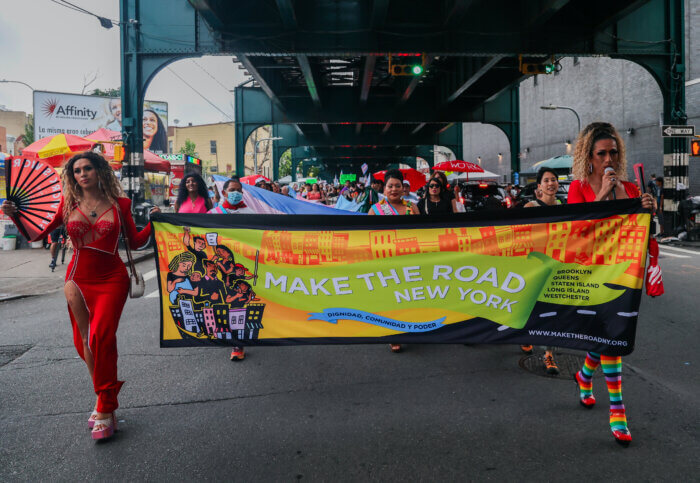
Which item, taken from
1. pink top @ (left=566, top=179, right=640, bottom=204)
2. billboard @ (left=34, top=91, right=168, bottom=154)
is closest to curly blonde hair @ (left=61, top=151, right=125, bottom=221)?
pink top @ (left=566, top=179, right=640, bottom=204)

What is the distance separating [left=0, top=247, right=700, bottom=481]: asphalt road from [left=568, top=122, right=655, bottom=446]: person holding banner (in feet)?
1.13

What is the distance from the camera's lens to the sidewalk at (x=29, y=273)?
30.7 feet

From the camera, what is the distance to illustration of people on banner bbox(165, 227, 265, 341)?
3805 mm

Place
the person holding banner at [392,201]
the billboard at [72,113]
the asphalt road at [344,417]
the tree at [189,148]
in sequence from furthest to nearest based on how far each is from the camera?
the tree at [189,148]
the billboard at [72,113]
the person holding banner at [392,201]
the asphalt road at [344,417]

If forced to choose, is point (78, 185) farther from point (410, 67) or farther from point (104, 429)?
point (410, 67)

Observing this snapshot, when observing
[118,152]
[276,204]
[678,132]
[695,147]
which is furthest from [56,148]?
[695,147]

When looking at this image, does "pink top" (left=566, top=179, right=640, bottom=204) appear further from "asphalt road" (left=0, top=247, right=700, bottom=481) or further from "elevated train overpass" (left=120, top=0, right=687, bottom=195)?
"elevated train overpass" (left=120, top=0, right=687, bottom=195)

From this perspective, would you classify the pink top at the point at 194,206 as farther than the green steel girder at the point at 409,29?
No

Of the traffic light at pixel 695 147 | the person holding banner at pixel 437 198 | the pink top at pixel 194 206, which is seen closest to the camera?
the pink top at pixel 194 206

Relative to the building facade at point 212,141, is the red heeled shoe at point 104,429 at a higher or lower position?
lower

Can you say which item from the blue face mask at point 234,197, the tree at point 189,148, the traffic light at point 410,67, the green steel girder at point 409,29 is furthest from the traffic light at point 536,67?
the tree at point 189,148

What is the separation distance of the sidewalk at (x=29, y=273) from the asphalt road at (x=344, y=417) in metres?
3.95

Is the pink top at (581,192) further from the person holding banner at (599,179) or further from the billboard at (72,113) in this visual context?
the billboard at (72,113)

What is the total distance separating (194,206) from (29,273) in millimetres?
6920
